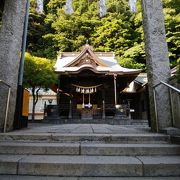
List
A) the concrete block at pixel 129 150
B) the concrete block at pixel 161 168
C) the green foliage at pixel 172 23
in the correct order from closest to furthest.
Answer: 1. the concrete block at pixel 161 168
2. the concrete block at pixel 129 150
3. the green foliage at pixel 172 23

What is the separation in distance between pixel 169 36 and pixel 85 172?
23283 millimetres

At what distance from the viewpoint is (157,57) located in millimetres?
4289

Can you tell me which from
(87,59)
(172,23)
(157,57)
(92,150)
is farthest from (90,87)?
(172,23)

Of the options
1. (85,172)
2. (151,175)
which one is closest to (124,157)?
(151,175)

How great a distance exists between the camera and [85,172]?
7.98ft

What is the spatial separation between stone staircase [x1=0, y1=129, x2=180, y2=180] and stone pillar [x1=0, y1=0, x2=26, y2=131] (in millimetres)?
996

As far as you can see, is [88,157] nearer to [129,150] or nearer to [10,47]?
[129,150]

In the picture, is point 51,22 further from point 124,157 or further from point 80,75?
point 124,157

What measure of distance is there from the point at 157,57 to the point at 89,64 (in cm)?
1126

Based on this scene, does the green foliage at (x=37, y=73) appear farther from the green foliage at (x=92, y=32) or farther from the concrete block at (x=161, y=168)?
the green foliage at (x=92, y=32)

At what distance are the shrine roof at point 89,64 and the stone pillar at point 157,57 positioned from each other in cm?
943

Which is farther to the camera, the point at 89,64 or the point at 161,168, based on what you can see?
the point at 89,64

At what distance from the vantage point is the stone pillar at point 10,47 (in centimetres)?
415

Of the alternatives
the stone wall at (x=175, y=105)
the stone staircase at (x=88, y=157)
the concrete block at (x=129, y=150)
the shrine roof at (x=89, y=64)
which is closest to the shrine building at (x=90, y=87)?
the shrine roof at (x=89, y=64)
